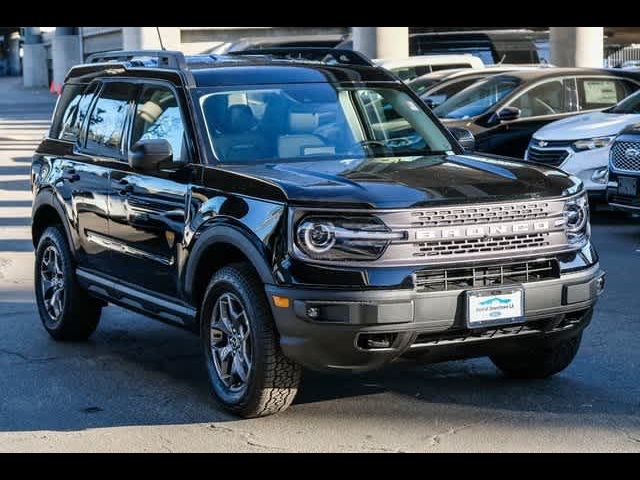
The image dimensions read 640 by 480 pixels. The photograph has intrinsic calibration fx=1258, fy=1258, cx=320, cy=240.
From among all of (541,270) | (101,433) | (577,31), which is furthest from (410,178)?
(577,31)

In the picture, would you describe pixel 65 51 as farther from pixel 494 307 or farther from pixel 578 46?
pixel 494 307

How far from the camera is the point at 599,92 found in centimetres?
1712

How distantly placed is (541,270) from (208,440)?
71.8 inches

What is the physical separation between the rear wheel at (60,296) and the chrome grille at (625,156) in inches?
234

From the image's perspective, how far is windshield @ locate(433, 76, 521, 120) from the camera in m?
17.0

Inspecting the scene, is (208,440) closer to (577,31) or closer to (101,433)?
(101,433)

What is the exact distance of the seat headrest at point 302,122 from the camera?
7.07 meters

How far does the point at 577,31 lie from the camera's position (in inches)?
1014

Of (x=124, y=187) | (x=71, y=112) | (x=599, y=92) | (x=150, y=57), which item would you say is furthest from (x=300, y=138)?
(x=599, y=92)

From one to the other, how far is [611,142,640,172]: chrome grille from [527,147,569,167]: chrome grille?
212 cm

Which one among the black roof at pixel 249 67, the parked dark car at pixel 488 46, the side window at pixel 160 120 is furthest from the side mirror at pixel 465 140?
the parked dark car at pixel 488 46

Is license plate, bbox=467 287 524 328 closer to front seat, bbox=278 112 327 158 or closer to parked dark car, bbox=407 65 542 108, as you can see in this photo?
front seat, bbox=278 112 327 158

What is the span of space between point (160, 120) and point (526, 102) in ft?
33.5

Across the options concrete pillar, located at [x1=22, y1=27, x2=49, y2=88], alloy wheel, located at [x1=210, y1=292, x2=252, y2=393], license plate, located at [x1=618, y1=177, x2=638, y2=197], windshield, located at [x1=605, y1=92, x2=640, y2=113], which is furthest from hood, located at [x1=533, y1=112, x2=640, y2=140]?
concrete pillar, located at [x1=22, y1=27, x2=49, y2=88]
